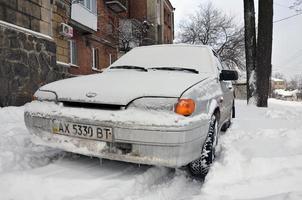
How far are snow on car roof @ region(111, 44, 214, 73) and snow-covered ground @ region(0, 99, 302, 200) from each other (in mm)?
1032

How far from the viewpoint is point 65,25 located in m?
12.0

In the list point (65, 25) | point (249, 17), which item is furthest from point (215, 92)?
point (65, 25)

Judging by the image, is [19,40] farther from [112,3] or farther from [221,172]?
[112,3]

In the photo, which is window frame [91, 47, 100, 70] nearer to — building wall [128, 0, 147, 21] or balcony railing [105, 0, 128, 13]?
balcony railing [105, 0, 128, 13]

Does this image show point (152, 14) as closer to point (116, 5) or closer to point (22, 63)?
point (116, 5)

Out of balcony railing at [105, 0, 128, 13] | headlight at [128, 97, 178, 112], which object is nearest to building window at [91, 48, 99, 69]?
balcony railing at [105, 0, 128, 13]

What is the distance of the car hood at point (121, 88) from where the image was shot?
2.69m

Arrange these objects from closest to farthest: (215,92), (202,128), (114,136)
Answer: (114,136) < (202,128) < (215,92)

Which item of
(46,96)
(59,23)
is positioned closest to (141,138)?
(46,96)

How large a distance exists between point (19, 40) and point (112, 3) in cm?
1677

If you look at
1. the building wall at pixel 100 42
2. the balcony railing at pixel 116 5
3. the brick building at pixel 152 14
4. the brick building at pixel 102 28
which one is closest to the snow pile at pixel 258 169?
the brick building at pixel 102 28

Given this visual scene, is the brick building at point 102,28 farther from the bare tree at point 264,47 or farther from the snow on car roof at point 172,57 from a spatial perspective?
the snow on car roof at point 172,57

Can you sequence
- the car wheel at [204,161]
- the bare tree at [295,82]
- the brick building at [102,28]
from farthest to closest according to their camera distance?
1. the bare tree at [295,82]
2. the brick building at [102,28]
3. the car wheel at [204,161]

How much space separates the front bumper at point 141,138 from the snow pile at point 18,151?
1.88 feet
